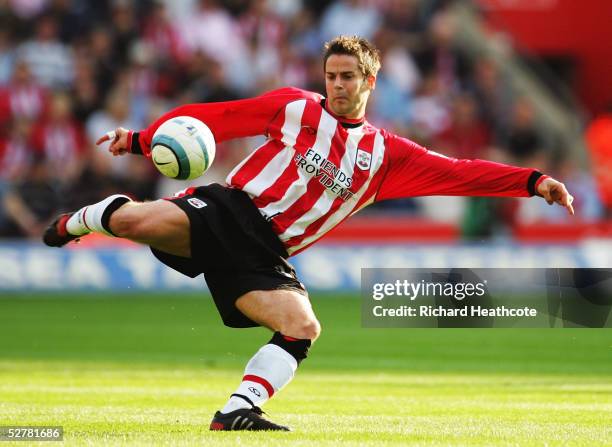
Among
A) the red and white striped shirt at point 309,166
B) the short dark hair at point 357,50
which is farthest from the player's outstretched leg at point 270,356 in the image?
the short dark hair at point 357,50

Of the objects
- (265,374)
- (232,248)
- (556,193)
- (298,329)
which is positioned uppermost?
(556,193)

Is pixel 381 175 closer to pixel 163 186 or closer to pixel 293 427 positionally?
pixel 293 427

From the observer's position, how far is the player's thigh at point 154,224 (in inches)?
280

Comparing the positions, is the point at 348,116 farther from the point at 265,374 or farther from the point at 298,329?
the point at 265,374

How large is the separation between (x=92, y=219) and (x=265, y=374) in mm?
1445

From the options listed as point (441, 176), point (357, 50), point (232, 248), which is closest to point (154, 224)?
point (232, 248)

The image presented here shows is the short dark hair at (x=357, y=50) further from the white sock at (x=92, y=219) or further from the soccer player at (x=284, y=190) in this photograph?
the white sock at (x=92, y=219)

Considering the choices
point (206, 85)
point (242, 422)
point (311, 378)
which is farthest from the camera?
point (206, 85)

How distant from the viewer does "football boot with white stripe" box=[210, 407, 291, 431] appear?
668 centimetres

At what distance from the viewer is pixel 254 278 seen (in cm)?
724

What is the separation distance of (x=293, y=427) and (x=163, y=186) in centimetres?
1189

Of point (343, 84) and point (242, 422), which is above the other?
point (343, 84)

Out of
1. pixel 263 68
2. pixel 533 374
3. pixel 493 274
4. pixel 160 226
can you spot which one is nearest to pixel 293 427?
pixel 160 226

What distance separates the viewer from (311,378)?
10.3 meters
